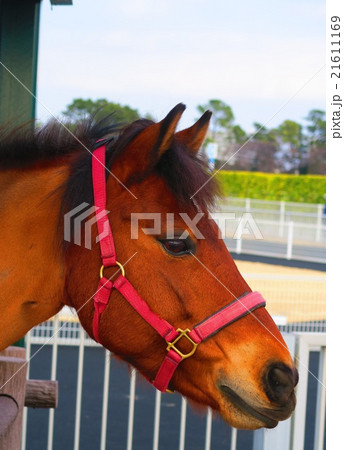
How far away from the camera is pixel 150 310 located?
1.86m

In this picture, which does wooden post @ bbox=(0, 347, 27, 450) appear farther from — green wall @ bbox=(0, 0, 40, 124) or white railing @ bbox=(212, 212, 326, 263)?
white railing @ bbox=(212, 212, 326, 263)

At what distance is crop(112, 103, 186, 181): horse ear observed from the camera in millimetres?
1783

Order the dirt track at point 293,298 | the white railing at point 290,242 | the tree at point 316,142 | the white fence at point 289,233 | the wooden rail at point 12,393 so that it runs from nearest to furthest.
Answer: the wooden rail at point 12,393, the dirt track at point 293,298, the white railing at point 290,242, the white fence at point 289,233, the tree at point 316,142

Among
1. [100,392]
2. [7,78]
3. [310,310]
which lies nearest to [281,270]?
[310,310]

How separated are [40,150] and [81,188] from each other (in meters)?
0.24

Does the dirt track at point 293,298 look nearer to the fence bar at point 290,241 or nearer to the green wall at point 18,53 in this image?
the green wall at point 18,53

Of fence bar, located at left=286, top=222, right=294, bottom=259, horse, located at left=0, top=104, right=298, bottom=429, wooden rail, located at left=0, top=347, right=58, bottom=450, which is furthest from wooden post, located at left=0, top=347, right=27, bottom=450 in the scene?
fence bar, located at left=286, top=222, right=294, bottom=259

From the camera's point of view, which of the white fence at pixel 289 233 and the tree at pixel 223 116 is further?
the tree at pixel 223 116

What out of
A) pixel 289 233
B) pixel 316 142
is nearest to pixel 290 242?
pixel 289 233

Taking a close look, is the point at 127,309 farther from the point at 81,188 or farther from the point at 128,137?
the point at 128,137

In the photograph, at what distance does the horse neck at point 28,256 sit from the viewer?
6.32 ft

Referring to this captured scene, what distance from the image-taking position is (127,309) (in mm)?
1878

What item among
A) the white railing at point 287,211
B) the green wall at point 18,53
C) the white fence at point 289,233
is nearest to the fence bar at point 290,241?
the white fence at point 289,233

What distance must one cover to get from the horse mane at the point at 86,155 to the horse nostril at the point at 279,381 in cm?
56
